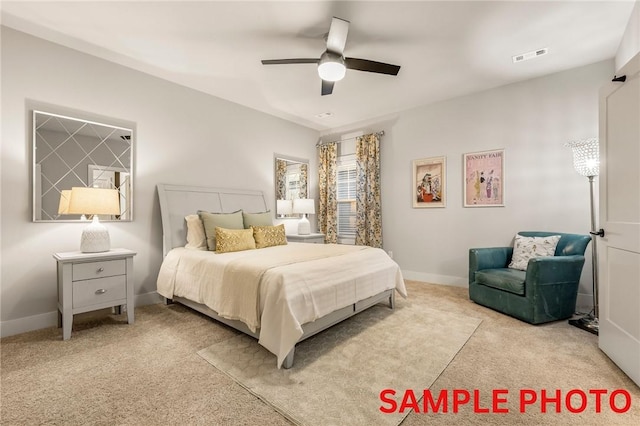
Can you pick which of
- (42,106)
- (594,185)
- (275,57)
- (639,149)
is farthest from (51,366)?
(594,185)

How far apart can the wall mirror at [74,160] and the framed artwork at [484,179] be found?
4604 millimetres

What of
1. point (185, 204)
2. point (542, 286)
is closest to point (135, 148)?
point (185, 204)

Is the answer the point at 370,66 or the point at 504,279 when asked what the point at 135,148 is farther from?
the point at 504,279

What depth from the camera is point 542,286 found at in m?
2.79

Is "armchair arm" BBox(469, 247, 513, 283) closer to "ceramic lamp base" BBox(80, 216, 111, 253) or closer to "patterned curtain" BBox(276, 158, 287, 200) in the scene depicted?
"patterned curtain" BBox(276, 158, 287, 200)

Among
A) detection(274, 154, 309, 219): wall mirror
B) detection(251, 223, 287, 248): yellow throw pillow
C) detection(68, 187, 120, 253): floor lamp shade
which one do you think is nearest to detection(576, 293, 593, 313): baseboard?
detection(251, 223, 287, 248): yellow throw pillow

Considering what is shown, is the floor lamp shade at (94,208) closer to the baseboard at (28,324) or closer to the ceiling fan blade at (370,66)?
the baseboard at (28,324)

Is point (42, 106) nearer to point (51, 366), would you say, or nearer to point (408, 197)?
point (51, 366)

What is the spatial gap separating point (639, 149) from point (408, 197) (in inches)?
120

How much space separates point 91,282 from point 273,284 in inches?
73.1

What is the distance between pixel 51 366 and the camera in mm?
2066

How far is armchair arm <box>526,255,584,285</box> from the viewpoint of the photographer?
278cm

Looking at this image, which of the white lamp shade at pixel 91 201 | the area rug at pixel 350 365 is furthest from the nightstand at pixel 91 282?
the area rug at pixel 350 365

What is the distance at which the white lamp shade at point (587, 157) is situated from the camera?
287cm
